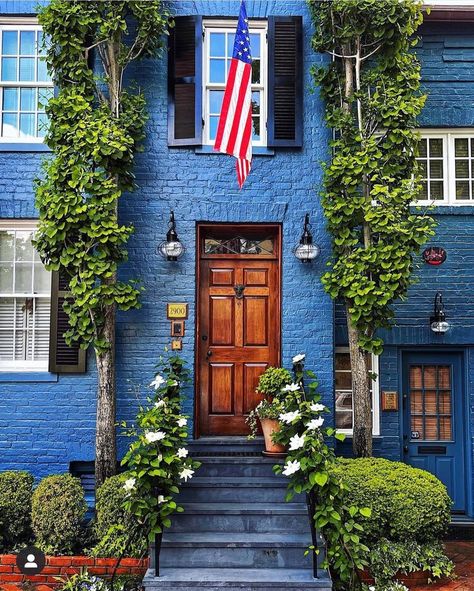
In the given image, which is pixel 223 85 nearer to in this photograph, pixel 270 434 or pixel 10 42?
pixel 10 42

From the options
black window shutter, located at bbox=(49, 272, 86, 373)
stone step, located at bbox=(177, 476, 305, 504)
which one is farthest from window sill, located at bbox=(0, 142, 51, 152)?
stone step, located at bbox=(177, 476, 305, 504)

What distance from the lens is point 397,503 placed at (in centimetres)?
599

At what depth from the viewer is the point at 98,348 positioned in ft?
22.1

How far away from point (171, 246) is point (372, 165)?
8.25 feet

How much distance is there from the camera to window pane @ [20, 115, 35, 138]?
776 cm

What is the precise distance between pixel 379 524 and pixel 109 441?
10.1 ft

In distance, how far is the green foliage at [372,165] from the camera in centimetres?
Result: 673

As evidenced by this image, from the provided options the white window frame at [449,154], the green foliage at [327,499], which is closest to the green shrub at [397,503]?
the green foliage at [327,499]

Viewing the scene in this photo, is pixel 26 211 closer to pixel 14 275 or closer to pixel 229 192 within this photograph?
pixel 14 275

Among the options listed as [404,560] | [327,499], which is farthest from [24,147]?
[404,560]

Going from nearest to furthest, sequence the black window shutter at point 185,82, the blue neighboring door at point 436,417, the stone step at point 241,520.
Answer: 1. the stone step at point 241,520
2. the black window shutter at point 185,82
3. the blue neighboring door at point 436,417

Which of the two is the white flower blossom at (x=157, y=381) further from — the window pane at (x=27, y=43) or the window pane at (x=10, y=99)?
the window pane at (x=27, y=43)

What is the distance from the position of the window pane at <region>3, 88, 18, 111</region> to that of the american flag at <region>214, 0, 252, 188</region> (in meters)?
3.07

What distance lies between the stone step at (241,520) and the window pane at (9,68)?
578cm
